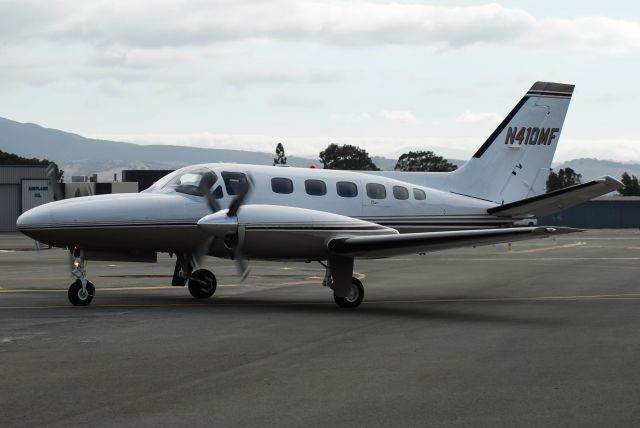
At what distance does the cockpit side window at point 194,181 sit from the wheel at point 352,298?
11.9ft

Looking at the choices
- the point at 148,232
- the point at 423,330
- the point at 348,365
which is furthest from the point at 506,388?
the point at 148,232

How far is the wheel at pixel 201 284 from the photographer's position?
21828 mm

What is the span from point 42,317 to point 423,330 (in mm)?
6925

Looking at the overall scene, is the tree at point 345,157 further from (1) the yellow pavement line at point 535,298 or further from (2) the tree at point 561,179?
(1) the yellow pavement line at point 535,298

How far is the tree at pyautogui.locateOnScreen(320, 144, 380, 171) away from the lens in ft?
540

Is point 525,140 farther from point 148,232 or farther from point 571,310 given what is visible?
point 148,232

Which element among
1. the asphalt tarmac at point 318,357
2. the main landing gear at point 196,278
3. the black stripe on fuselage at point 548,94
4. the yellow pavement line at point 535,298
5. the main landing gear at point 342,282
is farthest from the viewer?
the black stripe on fuselage at point 548,94

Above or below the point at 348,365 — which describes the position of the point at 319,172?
above

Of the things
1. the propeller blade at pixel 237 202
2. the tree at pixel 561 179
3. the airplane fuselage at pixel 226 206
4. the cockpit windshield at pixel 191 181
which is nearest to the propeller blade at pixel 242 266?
the airplane fuselage at pixel 226 206

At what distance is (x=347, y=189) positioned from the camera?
2233 centimetres

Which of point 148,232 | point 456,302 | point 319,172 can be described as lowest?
point 456,302

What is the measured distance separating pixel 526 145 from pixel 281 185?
8.53 meters

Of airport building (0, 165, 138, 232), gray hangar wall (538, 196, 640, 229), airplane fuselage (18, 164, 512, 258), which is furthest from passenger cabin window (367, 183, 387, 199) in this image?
gray hangar wall (538, 196, 640, 229)

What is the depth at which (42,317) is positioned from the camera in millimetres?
17172
